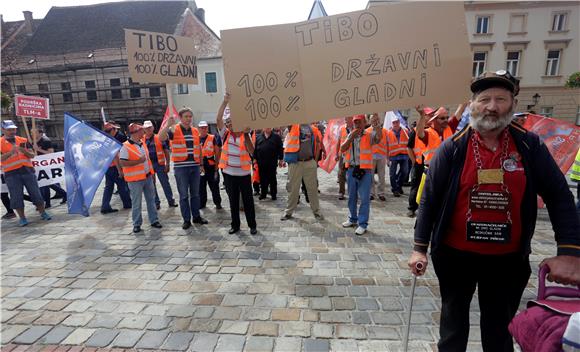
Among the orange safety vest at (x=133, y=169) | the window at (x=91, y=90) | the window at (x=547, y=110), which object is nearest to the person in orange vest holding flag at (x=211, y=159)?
the orange safety vest at (x=133, y=169)

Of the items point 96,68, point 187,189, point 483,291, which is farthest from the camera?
point 96,68

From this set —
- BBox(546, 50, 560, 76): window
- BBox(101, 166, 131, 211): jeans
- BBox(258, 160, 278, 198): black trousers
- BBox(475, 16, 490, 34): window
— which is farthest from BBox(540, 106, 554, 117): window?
BBox(101, 166, 131, 211): jeans

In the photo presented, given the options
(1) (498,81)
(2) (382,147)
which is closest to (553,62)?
(2) (382,147)

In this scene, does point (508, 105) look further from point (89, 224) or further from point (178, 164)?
point (89, 224)

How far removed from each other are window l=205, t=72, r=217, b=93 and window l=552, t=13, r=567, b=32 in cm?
3017

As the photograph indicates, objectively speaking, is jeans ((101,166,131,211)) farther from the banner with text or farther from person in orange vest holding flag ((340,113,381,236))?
person in orange vest holding flag ((340,113,381,236))

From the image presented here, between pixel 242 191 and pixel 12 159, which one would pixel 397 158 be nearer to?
pixel 242 191

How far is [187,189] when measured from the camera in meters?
5.57

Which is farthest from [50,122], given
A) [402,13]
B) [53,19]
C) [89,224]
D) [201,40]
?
[402,13]

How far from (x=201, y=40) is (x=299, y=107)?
96.6 feet

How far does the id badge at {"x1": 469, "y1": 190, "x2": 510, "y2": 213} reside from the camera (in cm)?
173

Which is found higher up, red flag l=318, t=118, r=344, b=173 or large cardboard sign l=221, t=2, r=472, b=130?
large cardboard sign l=221, t=2, r=472, b=130

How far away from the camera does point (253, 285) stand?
3424 millimetres

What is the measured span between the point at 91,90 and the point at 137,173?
29944 millimetres
